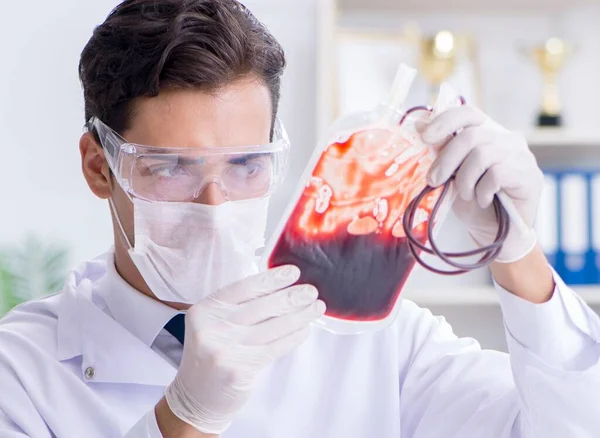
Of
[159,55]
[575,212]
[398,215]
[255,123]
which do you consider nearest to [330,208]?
[398,215]

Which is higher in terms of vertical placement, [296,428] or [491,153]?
[491,153]

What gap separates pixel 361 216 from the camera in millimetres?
1256

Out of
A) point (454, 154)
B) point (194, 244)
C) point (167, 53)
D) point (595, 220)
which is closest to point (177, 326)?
point (194, 244)

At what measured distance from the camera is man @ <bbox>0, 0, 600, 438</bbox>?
119 centimetres

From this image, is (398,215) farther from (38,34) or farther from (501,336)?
(38,34)

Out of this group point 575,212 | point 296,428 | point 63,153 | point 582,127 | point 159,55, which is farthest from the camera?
point 63,153

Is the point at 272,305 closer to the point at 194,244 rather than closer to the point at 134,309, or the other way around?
the point at 194,244

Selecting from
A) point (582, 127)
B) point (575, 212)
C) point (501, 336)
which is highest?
point (582, 127)

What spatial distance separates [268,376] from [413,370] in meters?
0.26

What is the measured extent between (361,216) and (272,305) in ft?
0.64

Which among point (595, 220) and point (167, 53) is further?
point (595, 220)

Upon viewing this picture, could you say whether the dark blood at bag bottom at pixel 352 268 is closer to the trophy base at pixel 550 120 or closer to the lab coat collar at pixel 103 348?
the lab coat collar at pixel 103 348

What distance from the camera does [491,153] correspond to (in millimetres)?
1188

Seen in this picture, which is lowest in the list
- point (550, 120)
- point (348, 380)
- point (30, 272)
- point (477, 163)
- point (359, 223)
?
point (30, 272)
